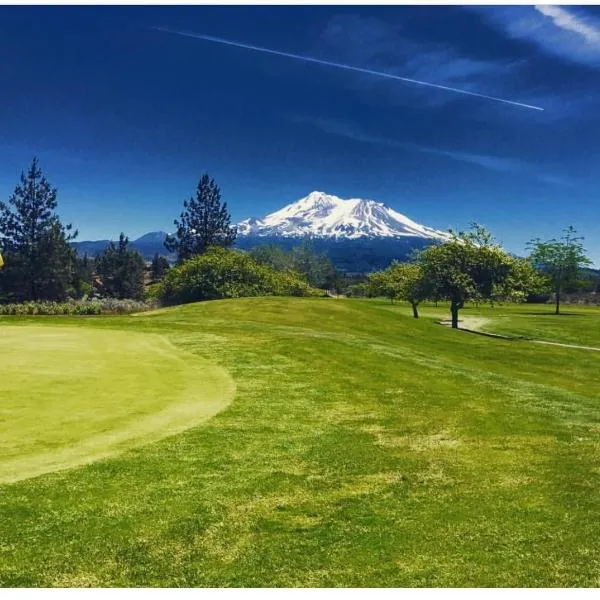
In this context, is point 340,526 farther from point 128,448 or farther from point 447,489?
point 128,448

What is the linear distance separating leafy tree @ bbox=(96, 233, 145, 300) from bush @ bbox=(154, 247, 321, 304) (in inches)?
2709

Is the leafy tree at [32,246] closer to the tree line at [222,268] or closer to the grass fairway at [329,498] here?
the tree line at [222,268]

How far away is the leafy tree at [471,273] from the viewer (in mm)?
59688

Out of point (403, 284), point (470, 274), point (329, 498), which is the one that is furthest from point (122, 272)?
point (329, 498)

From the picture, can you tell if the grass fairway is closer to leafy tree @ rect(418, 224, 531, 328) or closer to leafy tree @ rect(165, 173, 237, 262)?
leafy tree @ rect(418, 224, 531, 328)

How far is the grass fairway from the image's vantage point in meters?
7.41

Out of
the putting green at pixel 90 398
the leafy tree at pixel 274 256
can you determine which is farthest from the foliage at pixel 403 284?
the leafy tree at pixel 274 256

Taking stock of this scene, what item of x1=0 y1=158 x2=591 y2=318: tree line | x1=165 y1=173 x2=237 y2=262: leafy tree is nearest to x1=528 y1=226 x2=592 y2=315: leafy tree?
x1=0 y1=158 x2=591 y2=318: tree line

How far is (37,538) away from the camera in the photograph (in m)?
7.98

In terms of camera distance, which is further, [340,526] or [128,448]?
[128,448]

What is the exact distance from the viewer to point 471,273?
200 feet

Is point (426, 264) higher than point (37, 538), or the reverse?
point (426, 264)

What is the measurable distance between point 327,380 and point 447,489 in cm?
934

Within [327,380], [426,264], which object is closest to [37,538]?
[327,380]
